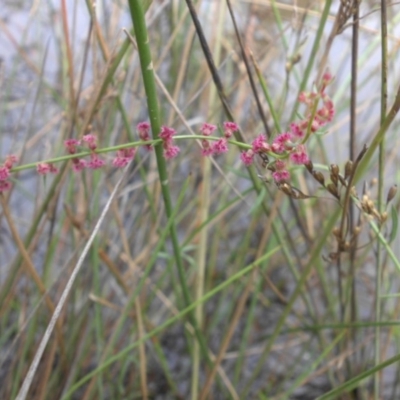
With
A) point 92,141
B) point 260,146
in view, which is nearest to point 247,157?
point 260,146

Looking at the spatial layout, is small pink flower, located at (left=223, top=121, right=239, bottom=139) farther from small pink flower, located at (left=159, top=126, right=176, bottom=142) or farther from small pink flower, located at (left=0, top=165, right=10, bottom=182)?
small pink flower, located at (left=0, top=165, right=10, bottom=182)

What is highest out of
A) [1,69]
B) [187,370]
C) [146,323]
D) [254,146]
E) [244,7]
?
[244,7]

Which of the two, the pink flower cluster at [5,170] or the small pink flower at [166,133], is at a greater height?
the small pink flower at [166,133]

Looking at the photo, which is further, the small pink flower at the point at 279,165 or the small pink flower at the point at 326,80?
the small pink flower at the point at 326,80

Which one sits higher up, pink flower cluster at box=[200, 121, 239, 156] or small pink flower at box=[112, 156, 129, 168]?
pink flower cluster at box=[200, 121, 239, 156]

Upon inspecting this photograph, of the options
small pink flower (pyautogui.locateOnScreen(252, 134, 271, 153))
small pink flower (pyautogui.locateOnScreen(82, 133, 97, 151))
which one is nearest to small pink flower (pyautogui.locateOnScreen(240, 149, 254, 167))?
small pink flower (pyautogui.locateOnScreen(252, 134, 271, 153))

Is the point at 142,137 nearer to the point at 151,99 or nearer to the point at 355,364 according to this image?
the point at 151,99

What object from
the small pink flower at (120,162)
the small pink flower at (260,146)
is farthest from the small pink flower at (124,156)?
the small pink flower at (260,146)

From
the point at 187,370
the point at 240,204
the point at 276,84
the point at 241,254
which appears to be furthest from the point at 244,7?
the point at 187,370

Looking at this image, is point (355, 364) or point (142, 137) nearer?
point (142, 137)

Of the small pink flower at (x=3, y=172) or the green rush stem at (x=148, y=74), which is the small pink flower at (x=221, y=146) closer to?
the green rush stem at (x=148, y=74)

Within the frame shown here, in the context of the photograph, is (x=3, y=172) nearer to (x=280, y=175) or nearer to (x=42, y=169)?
(x=42, y=169)
